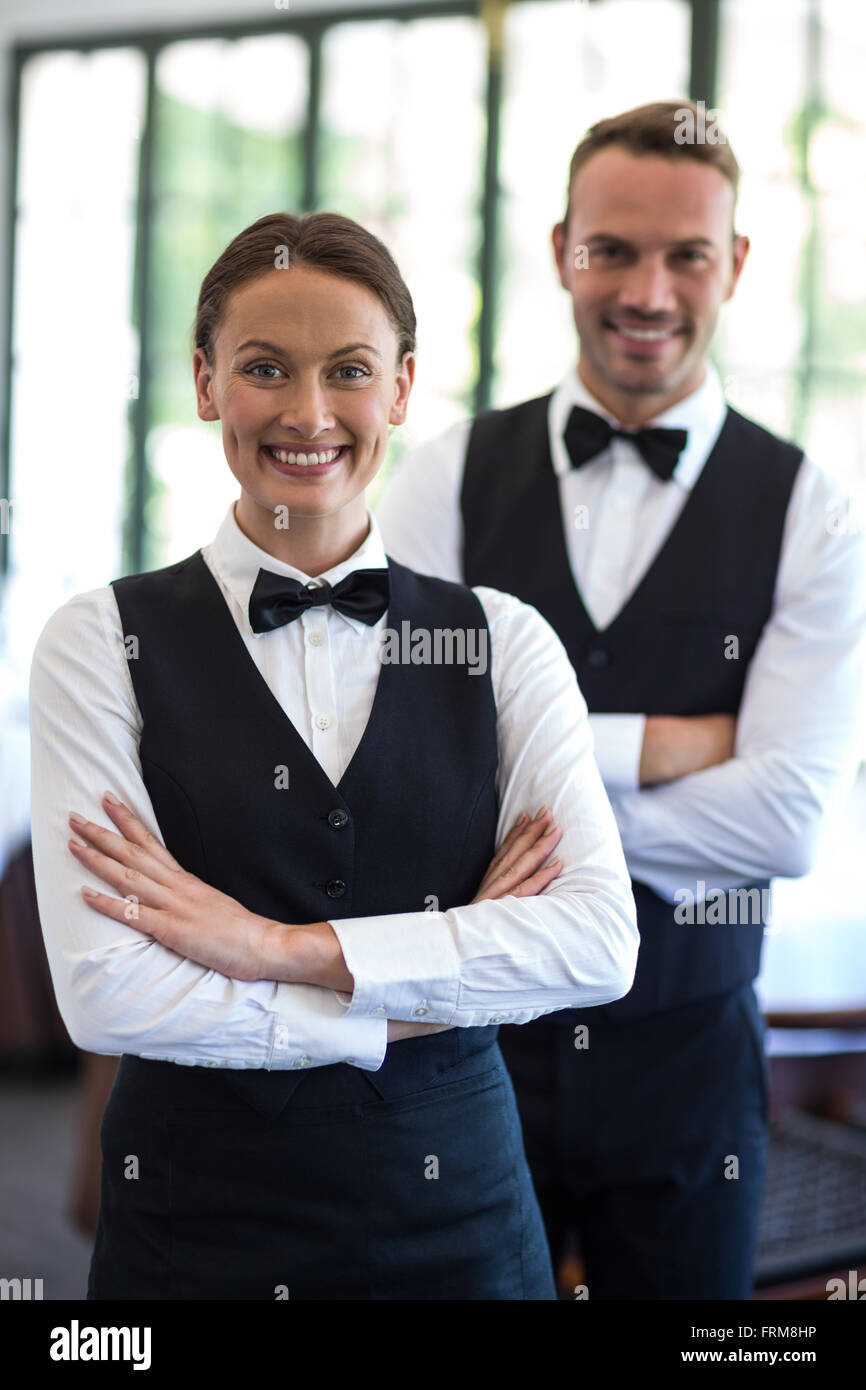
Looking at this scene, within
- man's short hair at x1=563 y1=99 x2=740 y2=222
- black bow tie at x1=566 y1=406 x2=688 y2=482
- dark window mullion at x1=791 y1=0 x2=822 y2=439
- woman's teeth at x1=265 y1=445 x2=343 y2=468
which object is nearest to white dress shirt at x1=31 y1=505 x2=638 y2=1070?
woman's teeth at x1=265 y1=445 x2=343 y2=468

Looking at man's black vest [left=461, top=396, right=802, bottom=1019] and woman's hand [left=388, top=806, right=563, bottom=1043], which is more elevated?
man's black vest [left=461, top=396, right=802, bottom=1019]

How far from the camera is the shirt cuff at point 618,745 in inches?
66.0

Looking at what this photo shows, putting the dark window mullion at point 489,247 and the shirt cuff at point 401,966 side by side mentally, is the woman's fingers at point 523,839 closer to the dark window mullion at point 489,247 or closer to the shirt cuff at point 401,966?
the shirt cuff at point 401,966

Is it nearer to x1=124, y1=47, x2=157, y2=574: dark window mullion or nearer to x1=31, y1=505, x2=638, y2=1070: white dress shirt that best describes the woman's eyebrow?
x1=31, y1=505, x2=638, y2=1070: white dress shirt

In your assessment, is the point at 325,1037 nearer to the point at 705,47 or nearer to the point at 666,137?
the point at 666,137

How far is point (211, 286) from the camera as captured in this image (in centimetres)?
140

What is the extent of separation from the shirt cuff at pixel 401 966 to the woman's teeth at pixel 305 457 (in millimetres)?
427

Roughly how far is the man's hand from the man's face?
0.44 metres

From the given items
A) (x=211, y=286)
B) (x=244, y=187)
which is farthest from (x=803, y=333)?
(x=211, y=286)

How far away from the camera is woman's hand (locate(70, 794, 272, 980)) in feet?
4.09

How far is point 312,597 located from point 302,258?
0.32 metres

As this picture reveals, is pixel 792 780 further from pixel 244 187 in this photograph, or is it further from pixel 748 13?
pixel 244 187

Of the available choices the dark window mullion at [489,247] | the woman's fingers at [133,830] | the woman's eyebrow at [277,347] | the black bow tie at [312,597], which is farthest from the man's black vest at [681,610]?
the dark window mullion at [489,247]

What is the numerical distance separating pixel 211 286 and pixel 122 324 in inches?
229
